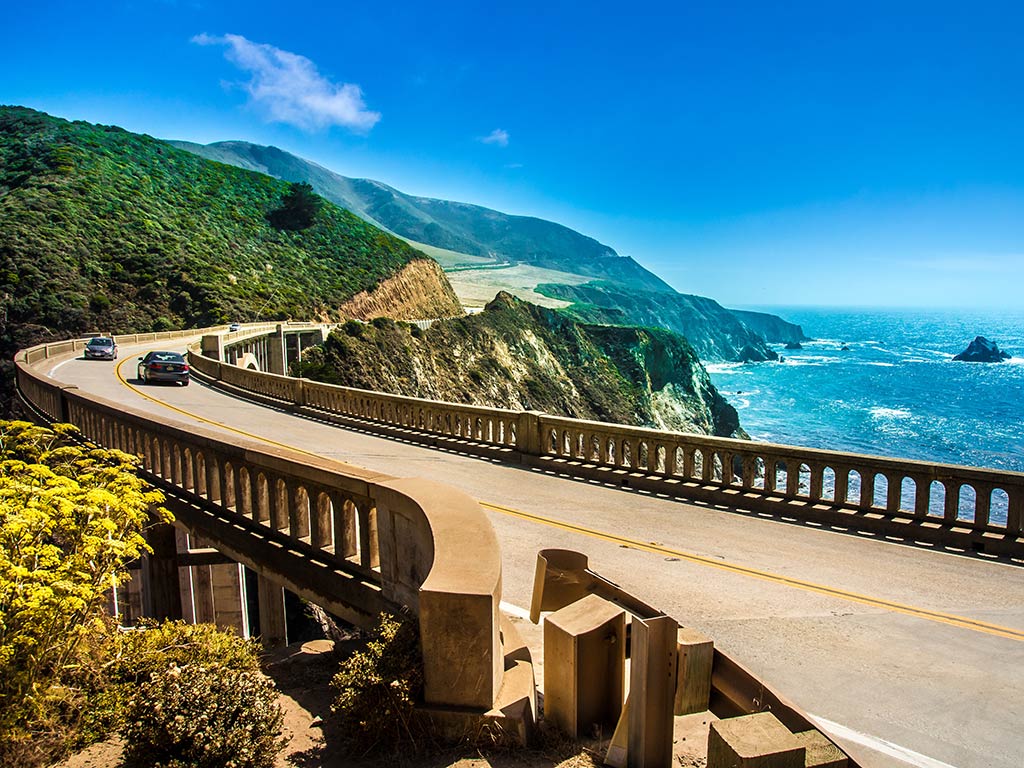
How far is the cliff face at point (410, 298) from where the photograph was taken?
8525cm

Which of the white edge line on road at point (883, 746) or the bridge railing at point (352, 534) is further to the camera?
the white edge line on road at point (883, 746)

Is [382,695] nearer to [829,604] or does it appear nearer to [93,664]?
[93,664]

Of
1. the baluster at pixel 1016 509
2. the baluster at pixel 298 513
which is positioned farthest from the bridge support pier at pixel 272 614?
the baluster at pixel 1016 509

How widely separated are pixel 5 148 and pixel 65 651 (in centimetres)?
10071

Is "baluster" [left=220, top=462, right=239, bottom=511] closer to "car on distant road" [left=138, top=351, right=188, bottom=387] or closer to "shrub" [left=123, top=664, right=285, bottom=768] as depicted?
"shrub" [left=123, top=664, right=285, bottom=768]

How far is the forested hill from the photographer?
185ft

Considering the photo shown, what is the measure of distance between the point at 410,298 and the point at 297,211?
68.8ft

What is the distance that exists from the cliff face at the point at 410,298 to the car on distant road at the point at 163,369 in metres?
53.4

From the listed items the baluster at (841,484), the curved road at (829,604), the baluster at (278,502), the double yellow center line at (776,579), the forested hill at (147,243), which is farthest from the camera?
the forested hill at (147,243)

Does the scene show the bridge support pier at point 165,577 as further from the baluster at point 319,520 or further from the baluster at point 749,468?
the baluster at point 749,468

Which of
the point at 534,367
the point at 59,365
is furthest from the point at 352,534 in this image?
the point at 534,367

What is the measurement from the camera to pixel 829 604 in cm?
662

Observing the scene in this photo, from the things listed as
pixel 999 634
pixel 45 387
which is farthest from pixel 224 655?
pixel 45 387

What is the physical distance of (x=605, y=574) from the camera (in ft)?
24.7
